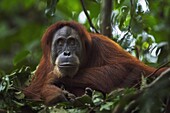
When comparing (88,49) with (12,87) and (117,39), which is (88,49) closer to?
(117,39)

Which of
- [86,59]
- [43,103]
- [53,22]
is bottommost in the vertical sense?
[43,103]

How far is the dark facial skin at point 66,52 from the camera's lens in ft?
13.5

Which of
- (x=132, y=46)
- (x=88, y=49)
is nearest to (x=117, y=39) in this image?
(x=132, y=46)

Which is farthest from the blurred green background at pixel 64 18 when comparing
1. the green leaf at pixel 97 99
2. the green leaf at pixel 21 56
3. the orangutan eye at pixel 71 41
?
the green leaf at pixel 97 99

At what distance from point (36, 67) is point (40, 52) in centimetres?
39

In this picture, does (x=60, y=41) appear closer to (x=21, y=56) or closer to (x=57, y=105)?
(x=21, y=56)

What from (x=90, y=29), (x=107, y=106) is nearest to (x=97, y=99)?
(x=107, y=106)

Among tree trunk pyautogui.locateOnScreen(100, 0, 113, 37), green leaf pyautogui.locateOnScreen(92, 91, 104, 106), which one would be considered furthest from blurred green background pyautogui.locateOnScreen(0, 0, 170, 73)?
green leaf pyautogui.locateOnScreen(92, 91, 104, 106)

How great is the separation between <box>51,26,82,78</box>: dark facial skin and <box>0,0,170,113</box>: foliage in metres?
0.20

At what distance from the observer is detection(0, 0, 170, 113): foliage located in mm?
2338

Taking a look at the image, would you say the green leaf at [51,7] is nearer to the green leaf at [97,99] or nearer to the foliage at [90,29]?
the foliage at [90,29]

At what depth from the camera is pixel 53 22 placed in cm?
481

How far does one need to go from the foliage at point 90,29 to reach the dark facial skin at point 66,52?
0.20 metres

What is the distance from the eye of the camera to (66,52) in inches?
165
